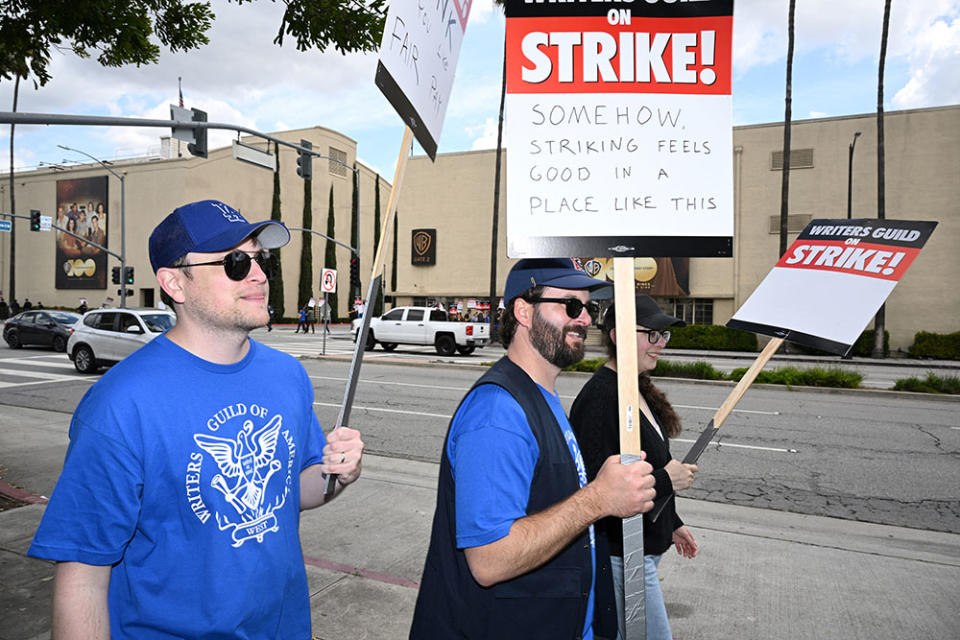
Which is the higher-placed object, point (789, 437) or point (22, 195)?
point (22, 195)

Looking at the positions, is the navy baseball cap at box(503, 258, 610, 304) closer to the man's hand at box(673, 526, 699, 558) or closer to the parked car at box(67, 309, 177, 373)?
the man's hand at box(673, 526, 699, 558)

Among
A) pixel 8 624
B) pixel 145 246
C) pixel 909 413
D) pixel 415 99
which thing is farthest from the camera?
pixel 145 246

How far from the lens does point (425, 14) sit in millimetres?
1955

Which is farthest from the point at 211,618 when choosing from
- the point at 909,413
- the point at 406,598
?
the point at 909,413

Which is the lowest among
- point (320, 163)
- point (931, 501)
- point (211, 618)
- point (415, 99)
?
point (931, 501)

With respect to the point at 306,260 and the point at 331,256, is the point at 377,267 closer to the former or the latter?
the point at 306,260

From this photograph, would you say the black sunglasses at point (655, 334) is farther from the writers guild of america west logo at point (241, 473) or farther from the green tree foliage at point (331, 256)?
the green tree foliage at point (331, 256)

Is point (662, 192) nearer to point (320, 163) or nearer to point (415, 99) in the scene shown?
point (415, 99)

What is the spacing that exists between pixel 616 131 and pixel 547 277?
52cm

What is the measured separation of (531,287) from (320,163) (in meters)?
55.0

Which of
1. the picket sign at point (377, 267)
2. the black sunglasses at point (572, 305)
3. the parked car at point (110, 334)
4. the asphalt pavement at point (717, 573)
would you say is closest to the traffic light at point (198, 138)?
the parked car at point (110, 334)

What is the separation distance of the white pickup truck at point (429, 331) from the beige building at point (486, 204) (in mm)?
13062

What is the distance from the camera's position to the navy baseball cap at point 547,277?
2.11 metres

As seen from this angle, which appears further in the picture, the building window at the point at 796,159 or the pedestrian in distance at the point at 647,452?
the building window at the point at 796,159
